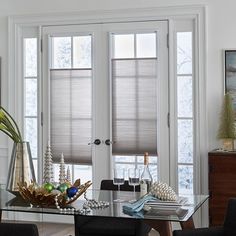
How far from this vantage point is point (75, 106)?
5.95 metres

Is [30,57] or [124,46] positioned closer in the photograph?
[124,46]

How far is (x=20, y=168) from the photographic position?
12.8ft

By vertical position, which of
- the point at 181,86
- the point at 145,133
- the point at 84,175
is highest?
the point at 181,86

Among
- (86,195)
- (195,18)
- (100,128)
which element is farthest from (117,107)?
(86,195)

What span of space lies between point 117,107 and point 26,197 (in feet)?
7.57

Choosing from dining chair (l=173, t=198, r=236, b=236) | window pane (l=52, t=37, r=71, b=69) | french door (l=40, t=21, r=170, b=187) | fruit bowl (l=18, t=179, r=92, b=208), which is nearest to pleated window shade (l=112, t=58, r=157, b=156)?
french door (l=40, t=21, r=170, b=187)

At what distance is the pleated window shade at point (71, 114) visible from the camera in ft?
19.4

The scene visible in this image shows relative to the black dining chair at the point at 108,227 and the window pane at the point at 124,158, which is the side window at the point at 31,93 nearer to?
the window pane at the point at 124,158

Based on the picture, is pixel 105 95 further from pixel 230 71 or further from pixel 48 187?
pixel 48 187

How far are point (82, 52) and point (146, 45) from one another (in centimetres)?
74

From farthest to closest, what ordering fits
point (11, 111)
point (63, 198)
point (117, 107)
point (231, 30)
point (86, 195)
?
point (11, 111) < point (117, 107) < point (231, 30) < point (86, 195) < point (63, 198)

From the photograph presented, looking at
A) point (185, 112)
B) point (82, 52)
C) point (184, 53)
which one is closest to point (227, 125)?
point (185, 112)

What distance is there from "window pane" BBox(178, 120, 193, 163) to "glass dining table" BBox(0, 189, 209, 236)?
5.56 feet

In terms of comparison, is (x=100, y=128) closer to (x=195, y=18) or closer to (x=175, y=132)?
(x=175, y=132)
